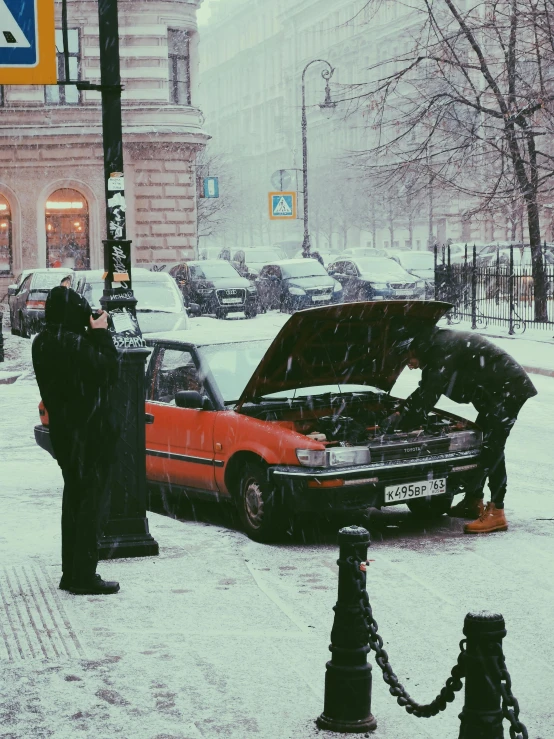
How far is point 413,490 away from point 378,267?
106 feet

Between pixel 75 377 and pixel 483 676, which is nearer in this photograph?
pixel 483 676

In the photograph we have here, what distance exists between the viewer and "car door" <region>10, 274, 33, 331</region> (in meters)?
28.8

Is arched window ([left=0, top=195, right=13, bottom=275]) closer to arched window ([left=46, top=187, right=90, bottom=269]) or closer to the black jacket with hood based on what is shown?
arched window ([left=46, top=187, right=90, bottom=269])

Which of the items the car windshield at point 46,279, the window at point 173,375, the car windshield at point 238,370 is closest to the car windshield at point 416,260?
the car windshield at point 46,279

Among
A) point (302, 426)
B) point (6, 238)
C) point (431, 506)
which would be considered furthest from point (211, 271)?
point (302, 426)

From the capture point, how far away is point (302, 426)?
8914mm

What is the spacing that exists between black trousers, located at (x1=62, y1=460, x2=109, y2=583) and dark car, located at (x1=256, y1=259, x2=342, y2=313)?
1153 inches

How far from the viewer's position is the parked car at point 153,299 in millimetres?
20641

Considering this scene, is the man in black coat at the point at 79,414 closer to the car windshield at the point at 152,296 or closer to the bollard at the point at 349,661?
the bollard at the point at 349,661

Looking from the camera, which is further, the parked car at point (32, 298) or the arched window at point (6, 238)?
the arched window at point (6, 238)

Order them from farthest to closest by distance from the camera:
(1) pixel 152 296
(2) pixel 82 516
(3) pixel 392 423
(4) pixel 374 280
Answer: (4) pixel 374 280
(1) pixel 152 296
(3) pixel 392 423
(2) pixel 82 516

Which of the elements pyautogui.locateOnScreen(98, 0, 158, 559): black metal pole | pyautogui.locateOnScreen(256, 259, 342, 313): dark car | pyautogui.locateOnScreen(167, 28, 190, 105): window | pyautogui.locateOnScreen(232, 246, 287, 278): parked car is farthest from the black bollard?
pyautogui.locateOnScreen(232, 246, 287, 278): parked car

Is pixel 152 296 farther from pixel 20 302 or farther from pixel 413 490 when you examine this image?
pixel 413 490

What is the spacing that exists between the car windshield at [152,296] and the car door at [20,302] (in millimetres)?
6633
